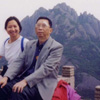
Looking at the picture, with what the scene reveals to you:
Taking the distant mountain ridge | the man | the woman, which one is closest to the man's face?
the man

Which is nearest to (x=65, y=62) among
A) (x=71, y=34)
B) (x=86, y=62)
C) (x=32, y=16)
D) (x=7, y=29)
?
(x=86, y=62)

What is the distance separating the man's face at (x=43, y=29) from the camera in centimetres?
243

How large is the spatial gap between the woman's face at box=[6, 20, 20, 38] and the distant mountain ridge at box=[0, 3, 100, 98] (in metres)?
31.8

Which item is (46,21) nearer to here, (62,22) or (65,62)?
(65,62)

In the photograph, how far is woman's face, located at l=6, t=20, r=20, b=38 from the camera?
106 inches

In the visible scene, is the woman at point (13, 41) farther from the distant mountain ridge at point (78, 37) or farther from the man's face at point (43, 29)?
the distant mountain ridge at point (78, 37)

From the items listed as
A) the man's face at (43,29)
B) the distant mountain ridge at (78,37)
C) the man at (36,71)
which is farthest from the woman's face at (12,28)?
the distant mountain ridge at (78,37)

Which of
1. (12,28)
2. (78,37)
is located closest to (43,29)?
(12,28)

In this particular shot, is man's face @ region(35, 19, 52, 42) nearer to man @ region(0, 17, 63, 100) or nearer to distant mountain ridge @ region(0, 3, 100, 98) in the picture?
man @ region(0, 17, 63, 100)

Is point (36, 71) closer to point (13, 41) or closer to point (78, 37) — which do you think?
point (13, 41)

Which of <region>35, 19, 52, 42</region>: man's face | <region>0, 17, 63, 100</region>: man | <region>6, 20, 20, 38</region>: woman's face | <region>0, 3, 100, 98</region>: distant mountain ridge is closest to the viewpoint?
<region>0, 17, 63, 100</region>: man

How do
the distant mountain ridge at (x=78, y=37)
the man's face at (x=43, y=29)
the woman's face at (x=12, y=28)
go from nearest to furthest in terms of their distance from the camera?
the man's face at (x=43, y=29) → the woman's face at (x=12, y=28) → the distant mountain ridge at (x=78, y=37)

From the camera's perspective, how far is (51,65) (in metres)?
2.30

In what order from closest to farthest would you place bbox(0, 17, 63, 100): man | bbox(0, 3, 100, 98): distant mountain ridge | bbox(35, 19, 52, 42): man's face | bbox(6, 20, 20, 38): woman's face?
bbox(0, 17, 63, 100): man < bbox(35, 19, 52, 42): man's face < bbox(6, 20, 20, 38): woman's face < bbox(0, 3, 100, 98): distant mountain ridge
